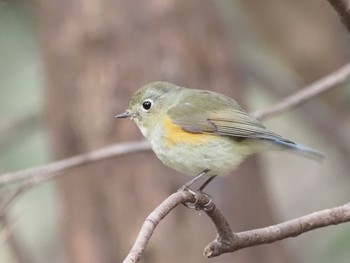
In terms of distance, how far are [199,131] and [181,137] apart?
7 centimetres

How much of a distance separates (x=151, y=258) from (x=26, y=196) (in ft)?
7.88

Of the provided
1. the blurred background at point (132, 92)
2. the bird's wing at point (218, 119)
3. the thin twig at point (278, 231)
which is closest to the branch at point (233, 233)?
the thin twig at point (278, 231)

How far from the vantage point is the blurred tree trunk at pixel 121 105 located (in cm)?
402

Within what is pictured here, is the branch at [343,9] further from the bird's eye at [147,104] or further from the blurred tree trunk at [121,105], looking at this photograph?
the blurred tree trunk at [121,105]

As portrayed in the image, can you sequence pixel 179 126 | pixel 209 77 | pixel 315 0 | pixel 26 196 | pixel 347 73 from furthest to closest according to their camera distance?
pixel 26 196 → pixel 315 0 → pixel 209 77 → pixel 347 73 → pixel 179 126

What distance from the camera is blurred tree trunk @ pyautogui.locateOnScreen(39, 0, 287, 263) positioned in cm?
402

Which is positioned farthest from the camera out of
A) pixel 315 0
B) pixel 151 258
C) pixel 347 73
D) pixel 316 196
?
pixel 316 196

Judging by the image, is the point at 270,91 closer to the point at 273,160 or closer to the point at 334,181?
the point at 334,181

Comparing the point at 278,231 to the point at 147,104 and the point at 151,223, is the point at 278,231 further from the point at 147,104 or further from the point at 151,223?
the point at 147,104

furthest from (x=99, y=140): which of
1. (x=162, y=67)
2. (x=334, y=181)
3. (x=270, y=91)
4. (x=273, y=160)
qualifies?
(x=273, y=160)

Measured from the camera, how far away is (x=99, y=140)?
4082mm

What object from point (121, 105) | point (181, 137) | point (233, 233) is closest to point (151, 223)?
point (233, 233)

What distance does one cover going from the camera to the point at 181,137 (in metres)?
2.65

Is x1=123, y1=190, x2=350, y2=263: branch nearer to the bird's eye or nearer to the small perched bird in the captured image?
the small perched bird
